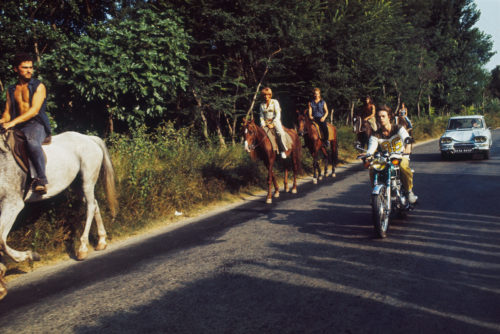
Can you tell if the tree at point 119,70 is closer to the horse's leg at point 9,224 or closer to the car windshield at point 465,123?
the horse's leg at point 9,224

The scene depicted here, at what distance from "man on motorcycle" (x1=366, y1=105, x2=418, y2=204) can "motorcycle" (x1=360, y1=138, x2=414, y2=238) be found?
0.10 meters

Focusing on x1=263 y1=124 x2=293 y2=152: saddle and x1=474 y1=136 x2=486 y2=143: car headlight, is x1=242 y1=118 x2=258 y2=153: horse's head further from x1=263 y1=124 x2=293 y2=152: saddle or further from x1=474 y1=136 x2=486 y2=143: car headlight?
x1=474 y1=136 x2=486 y2=143: car headlight

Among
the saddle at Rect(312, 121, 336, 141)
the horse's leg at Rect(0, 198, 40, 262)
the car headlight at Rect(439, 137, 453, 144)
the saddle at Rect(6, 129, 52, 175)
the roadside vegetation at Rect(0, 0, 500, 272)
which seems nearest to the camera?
the horse's leg at Rect(0, 198, 40, 262)

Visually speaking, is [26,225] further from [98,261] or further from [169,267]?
[169,267]

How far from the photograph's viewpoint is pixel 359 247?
19.5 ft

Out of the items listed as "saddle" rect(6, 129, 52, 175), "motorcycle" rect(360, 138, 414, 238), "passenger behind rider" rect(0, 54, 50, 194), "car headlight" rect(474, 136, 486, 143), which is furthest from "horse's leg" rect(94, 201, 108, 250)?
"car headlight" rect(474, 136, 486, 143)

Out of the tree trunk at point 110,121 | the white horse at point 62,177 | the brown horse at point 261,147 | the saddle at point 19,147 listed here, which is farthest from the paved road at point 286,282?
the tree trunk at point 110,121

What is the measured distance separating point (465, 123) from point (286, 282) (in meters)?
16.2

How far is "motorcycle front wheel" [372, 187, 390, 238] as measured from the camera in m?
6.22

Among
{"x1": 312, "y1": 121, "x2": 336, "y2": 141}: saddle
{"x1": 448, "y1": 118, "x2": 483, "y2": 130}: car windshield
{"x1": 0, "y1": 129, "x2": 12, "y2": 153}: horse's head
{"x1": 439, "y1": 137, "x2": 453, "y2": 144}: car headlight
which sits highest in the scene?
{"x1": 0, "y1": 129, "x2": 12, "y2": 153}: horse's head

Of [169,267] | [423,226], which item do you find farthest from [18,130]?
[423,226]

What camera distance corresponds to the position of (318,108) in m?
13.6

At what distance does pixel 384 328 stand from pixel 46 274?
13.9 feet

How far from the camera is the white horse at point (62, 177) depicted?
17.1 ft
